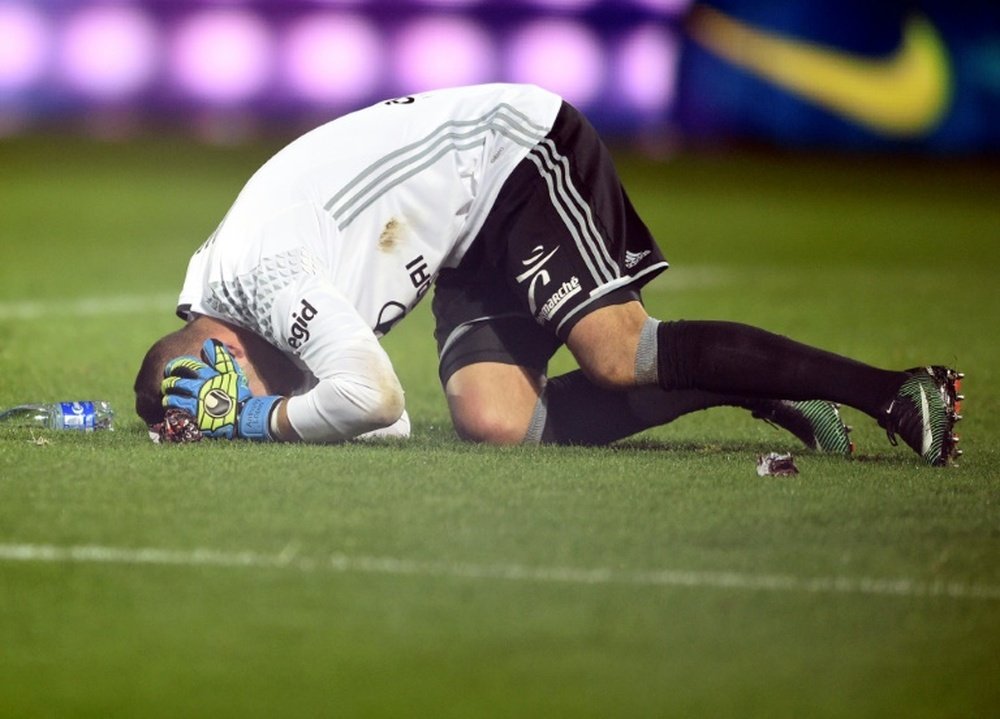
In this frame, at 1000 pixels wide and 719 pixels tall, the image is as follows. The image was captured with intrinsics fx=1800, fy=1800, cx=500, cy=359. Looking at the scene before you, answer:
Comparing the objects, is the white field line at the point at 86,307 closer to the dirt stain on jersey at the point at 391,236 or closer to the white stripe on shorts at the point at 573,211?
the dirt stain on jersey at the point at 391,236

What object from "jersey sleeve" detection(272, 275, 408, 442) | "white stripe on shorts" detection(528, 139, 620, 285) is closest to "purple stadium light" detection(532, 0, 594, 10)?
"white stripe on shorts" detection(528, 139, 620, 285)

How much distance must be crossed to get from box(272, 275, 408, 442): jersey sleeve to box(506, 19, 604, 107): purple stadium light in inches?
899

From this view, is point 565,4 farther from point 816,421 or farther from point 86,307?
point 816,421

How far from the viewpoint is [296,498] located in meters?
5.00

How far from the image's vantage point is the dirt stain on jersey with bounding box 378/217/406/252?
5844mm

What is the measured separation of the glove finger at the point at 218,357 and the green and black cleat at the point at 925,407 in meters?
2.02

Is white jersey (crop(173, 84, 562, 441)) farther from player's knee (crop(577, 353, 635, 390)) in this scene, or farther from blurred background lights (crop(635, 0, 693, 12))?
blurred background lights (crop(635, 0, 693, 12))

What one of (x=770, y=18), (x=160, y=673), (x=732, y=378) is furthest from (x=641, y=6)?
(x=160, y=673)

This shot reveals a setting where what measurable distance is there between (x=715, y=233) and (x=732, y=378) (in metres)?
11.2

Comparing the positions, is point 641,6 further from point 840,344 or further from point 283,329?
point 283,329

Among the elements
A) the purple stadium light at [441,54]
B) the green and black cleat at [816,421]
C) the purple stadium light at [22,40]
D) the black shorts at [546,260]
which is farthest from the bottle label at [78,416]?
the purple stadium light at [441,54]

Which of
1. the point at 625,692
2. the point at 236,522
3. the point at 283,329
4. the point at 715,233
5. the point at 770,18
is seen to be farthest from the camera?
the point at 770,18

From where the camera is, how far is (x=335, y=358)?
5422 mm

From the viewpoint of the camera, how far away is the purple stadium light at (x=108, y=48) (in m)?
26.3
